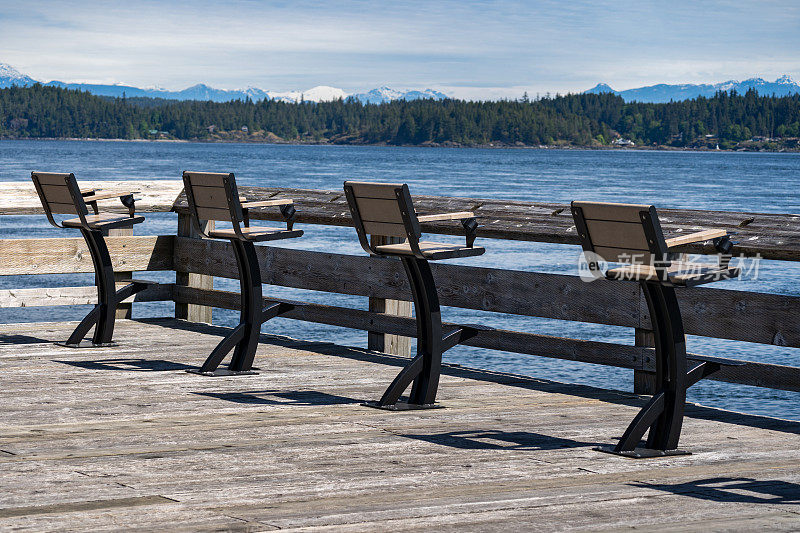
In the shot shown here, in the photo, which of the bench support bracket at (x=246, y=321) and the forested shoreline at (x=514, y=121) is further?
the forested shoreline at (x=514, y=121)

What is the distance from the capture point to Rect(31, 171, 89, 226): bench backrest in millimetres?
6949

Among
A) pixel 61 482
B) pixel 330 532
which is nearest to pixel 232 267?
pixel 61 482

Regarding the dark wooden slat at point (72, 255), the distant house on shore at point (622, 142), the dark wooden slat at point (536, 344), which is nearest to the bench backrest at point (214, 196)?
the dark wooden slat at point (536, 344)

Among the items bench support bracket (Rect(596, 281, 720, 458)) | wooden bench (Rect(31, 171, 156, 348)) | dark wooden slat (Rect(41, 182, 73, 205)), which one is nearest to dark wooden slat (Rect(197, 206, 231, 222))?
wooden bench (Rect(31, 171, 156, 348))

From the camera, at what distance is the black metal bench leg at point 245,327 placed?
6.45 m

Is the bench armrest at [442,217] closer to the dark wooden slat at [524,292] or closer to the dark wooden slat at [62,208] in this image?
the dark wooden slat at [524,292]

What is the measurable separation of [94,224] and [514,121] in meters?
181

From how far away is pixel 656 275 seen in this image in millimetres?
4336

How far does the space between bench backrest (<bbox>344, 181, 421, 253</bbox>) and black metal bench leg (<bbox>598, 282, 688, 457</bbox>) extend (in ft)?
3.80

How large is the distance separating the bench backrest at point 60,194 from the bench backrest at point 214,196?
821 mm

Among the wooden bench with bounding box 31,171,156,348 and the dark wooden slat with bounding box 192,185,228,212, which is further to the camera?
the wooden bench with bounding box 31,171,156,348

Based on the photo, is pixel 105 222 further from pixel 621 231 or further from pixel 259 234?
pixel 621 231

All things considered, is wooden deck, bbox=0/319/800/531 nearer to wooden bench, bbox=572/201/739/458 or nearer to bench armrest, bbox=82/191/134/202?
wooden bench, bbox=572/201/739/458

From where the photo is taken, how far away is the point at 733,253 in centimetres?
563
